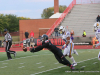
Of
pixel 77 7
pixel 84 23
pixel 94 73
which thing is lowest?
pixel 94 73

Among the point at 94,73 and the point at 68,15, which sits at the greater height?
the point at 68,15

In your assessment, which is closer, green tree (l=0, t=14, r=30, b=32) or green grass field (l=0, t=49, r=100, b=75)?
green grass field (l=0, t=49, r=100, b=75)

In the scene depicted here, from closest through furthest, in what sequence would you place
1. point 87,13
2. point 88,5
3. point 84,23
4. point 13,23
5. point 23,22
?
point 84,23 < point 87,13 < point 88,5 < point 23,22 < point 13,23

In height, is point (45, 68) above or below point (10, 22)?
below

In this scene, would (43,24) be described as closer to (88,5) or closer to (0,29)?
(88,5)

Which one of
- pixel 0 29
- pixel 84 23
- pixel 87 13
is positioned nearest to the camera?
pixel 84 23

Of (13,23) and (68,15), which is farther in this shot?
(13,23)

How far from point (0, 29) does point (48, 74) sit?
56583 millimetres

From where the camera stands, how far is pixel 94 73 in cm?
730

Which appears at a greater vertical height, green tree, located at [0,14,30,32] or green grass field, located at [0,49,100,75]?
green tree, located at [0,14,30,32]

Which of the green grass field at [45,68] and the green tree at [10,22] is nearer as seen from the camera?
the green grass field at [45,68]

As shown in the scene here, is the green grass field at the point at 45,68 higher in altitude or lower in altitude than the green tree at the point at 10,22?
lower

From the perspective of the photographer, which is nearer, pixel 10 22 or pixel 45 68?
pixel 45 68

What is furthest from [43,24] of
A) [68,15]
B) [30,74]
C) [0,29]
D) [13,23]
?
[13,23]
